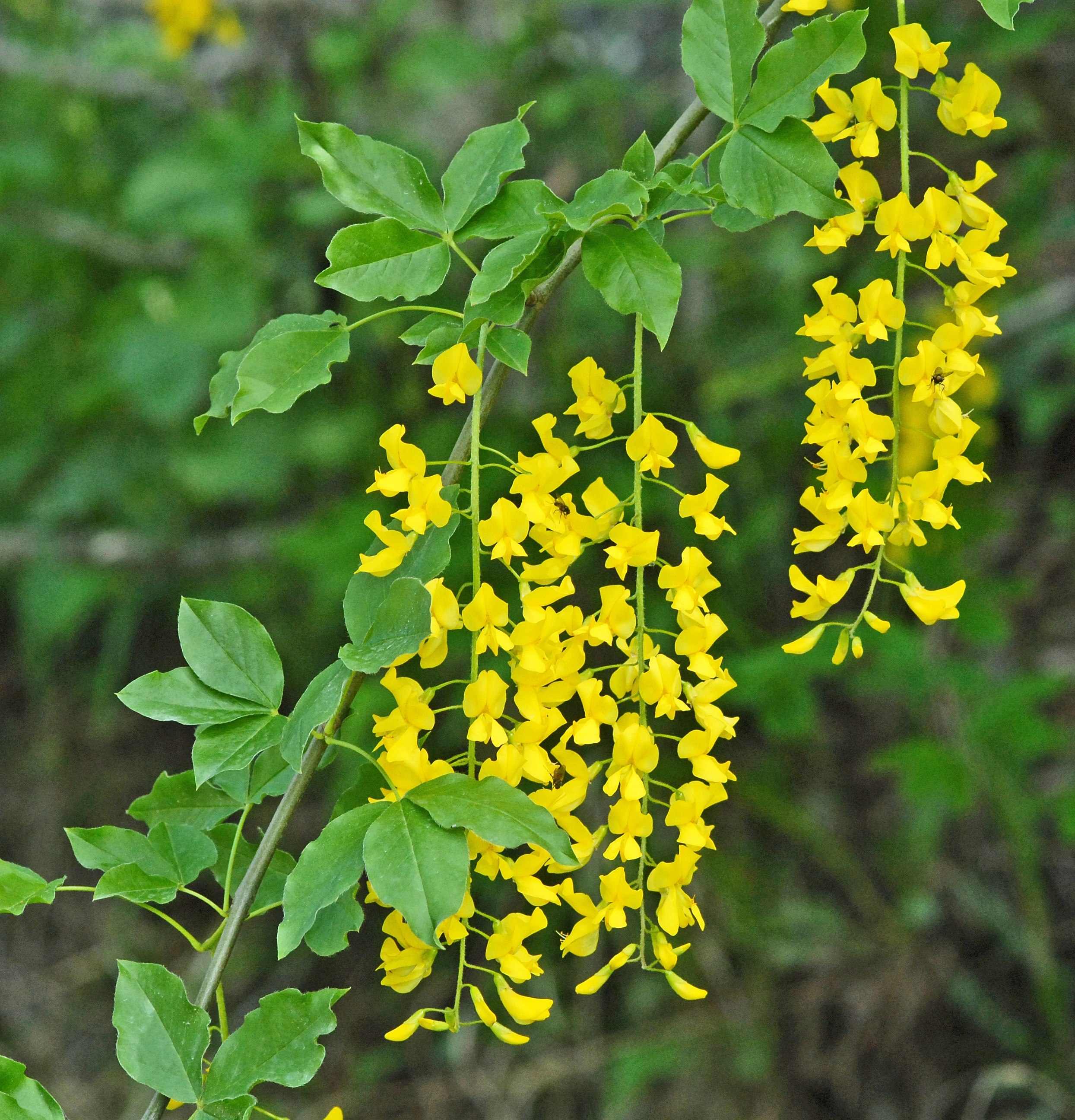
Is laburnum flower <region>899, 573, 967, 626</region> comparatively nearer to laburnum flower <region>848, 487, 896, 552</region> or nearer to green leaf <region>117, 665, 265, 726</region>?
laburnum flower <region>848, 487, 896, 552</region>

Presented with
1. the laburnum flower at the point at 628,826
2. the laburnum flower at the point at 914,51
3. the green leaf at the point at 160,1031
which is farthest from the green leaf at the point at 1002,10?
the green leaf at the point at 160,1031

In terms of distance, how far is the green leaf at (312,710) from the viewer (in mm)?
634

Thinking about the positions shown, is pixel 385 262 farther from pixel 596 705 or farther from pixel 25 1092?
pixel 25 1092

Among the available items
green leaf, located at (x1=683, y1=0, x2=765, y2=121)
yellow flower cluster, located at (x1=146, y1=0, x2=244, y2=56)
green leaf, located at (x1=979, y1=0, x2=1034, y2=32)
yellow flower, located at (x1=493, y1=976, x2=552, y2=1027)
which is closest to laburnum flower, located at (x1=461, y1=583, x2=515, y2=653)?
yellow flower, located at (x1=493, y1=976, x2=552, y2=1027)

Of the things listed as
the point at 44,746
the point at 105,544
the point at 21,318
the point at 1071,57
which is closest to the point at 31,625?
the point at 105,544

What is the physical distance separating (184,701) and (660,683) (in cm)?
30

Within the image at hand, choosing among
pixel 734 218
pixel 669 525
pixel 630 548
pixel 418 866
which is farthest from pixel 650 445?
pixel 669 525

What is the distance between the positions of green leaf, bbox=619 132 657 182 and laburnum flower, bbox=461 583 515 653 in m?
0.26

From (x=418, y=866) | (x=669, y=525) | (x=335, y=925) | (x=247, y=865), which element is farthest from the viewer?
(x=669, y=525)

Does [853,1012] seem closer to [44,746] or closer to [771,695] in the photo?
[771,695]

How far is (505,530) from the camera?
2.02ft

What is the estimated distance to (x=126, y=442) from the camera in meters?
2.76

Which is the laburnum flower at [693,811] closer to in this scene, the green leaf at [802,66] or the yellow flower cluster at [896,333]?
the yellow flower cluster at [896,333]

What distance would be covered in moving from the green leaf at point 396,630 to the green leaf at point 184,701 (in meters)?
0.12
